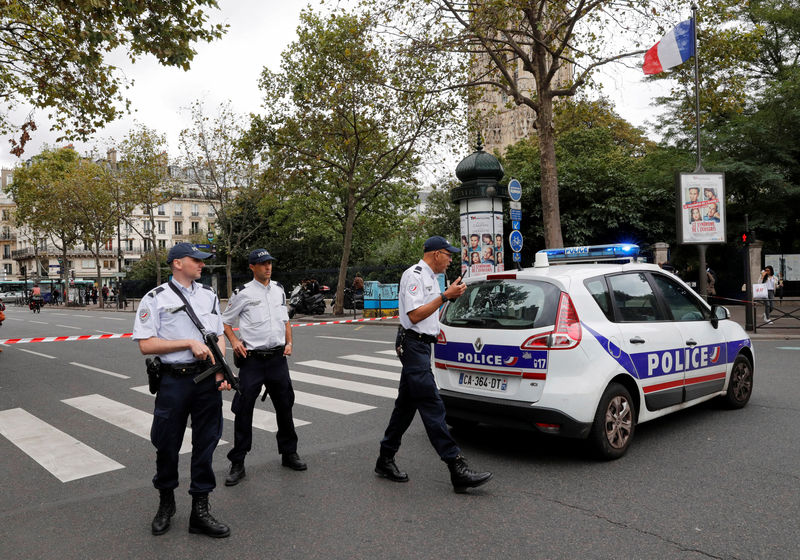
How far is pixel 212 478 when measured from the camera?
3.83 m

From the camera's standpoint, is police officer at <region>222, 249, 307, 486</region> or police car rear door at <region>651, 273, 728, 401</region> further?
police car rear door at <region>651, 273, 728, 401</region>

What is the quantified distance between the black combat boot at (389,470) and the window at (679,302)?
3.00m

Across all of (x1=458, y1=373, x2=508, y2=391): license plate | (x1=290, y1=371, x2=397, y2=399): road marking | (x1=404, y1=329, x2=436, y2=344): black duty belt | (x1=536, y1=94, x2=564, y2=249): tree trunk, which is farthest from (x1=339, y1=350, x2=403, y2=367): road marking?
(x1=536, y1=94, x2=564, y2=249): tree trunk

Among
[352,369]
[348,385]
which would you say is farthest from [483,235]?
[348,385]

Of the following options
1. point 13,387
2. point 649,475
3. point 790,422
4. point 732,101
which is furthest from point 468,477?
point 732,101

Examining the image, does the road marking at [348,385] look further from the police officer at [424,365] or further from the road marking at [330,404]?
the police officer at [424,365]

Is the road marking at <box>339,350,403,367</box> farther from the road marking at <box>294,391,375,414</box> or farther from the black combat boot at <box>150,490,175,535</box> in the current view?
the black combat boot at <box>150,490,175,535</box>

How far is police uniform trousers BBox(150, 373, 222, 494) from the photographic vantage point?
370 centimetres

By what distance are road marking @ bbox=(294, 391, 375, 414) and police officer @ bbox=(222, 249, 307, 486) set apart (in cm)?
212

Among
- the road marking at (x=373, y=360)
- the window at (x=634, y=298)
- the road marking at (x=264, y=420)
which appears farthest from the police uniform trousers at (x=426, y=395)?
the road marking at (x=373, y=360)

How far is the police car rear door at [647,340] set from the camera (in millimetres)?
5156

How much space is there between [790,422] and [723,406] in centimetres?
70

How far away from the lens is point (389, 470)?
4.66 meters

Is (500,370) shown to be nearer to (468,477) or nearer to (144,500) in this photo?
(468,477)
